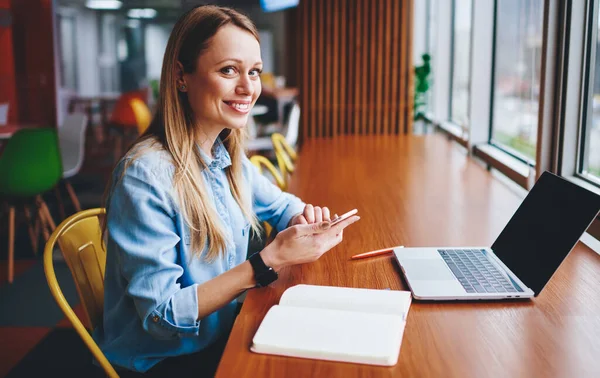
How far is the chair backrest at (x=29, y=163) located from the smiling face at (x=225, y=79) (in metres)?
3.19

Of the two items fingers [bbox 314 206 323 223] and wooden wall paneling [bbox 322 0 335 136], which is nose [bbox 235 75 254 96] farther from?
wooden wall paneling [bbox 322 0 335 136]

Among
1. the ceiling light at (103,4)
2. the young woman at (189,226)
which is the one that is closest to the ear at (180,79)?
the young woman at (189,226)

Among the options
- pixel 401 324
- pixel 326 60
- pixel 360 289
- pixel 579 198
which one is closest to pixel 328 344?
pixel 401 324

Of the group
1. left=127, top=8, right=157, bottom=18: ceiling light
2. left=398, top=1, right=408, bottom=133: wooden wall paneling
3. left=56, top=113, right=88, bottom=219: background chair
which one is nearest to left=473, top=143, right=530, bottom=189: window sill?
left=398, top=1, right=408, bottom=133: wooden wall paneling

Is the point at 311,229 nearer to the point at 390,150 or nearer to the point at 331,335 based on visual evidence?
the point at 331,335

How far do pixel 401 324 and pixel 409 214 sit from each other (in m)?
1.13

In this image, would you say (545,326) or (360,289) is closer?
(545,326)

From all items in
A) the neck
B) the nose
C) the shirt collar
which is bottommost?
the shirt collar

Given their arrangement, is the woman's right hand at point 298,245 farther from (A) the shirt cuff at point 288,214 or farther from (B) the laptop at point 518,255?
A: (A) the shirt cuff at point 288,214

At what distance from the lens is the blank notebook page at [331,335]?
1050 mm

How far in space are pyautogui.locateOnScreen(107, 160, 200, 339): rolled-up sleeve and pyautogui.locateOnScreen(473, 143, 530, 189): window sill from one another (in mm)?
1806

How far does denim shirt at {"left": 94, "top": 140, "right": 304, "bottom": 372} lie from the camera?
4.34ft

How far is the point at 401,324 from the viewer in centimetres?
116

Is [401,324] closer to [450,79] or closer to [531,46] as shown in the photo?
[531,46]
